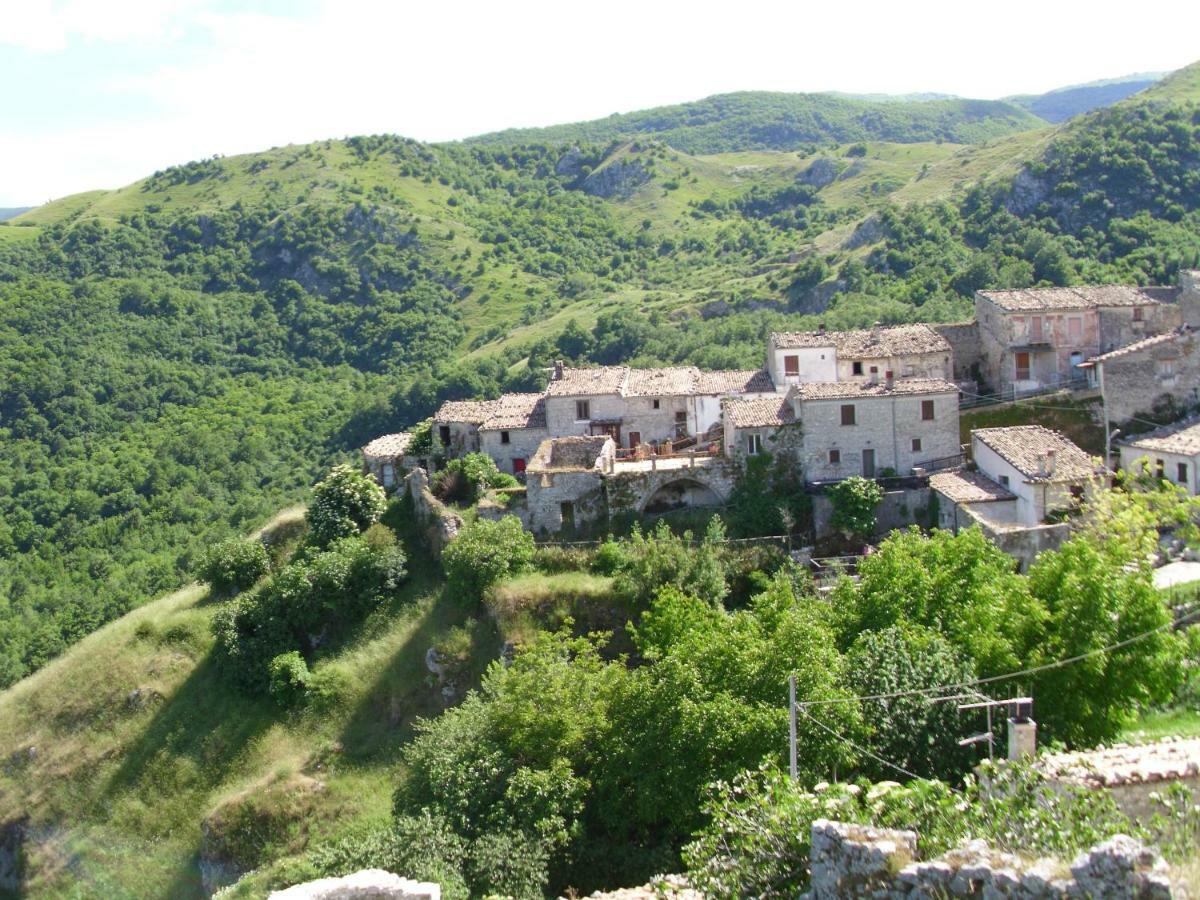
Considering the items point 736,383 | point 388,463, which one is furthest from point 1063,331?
point 388,463

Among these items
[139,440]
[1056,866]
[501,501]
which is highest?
[1056,866]

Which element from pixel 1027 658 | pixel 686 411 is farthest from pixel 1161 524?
pixel 686 411

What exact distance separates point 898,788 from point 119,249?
164 meters

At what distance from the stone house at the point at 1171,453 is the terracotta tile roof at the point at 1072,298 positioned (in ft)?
26.5

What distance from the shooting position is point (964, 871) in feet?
41.0

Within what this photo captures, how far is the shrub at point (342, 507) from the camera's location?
145ft

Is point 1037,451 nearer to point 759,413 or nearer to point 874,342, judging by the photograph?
point 759,413

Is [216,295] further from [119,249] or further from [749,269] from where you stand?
[749,269]

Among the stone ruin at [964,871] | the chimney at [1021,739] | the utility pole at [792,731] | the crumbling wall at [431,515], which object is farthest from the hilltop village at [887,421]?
the stone ruin at [964,871]

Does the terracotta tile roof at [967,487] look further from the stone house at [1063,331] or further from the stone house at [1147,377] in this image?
the stone house at [1063,331]

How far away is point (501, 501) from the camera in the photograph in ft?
137

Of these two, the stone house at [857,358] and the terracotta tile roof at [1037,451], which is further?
the stone house at [857,358]

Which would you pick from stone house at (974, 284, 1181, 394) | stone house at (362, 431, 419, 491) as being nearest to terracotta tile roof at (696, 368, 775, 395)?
stone house at (974, 284, 1181, 394)

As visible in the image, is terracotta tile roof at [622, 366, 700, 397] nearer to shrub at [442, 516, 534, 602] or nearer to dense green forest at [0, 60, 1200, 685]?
shrub at [442, 516, 534, 602]
